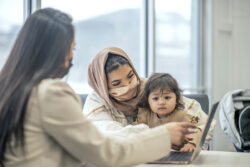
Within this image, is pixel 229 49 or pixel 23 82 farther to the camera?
pixel 229 49

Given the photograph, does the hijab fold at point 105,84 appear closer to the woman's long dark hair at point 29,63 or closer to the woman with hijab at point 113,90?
the woman with hijab at point 113,90

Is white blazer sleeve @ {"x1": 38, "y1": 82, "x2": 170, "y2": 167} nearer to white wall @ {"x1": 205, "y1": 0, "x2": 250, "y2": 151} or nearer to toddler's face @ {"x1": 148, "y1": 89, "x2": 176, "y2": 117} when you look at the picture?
toddler's face @ {"x1": 148, "y1": 89, "x2": 176, "y2": 117}

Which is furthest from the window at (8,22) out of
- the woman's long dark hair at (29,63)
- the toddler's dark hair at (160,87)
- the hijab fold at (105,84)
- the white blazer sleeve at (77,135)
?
the white blazer sleeve at (77,135)

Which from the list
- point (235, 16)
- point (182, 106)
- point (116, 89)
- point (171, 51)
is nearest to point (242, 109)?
point (182, 106)

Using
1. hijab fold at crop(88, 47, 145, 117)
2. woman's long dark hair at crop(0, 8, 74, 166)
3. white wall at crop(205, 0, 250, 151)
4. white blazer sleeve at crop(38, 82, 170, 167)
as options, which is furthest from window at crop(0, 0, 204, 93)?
white blazer sleeve at crop(38, 82, 170, 167)

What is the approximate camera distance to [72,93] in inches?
34.7

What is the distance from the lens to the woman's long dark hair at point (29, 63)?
85cm

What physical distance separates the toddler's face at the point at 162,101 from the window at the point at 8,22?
3.80 feet

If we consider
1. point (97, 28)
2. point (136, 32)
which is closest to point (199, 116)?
point (97, 28)

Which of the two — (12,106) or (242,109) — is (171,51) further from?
(12,106)

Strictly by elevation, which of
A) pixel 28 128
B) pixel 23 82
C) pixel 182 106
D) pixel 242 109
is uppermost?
pixel 23 82

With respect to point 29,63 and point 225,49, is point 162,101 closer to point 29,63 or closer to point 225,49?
point 29,63

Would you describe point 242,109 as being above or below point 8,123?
below

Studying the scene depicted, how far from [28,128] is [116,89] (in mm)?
924
